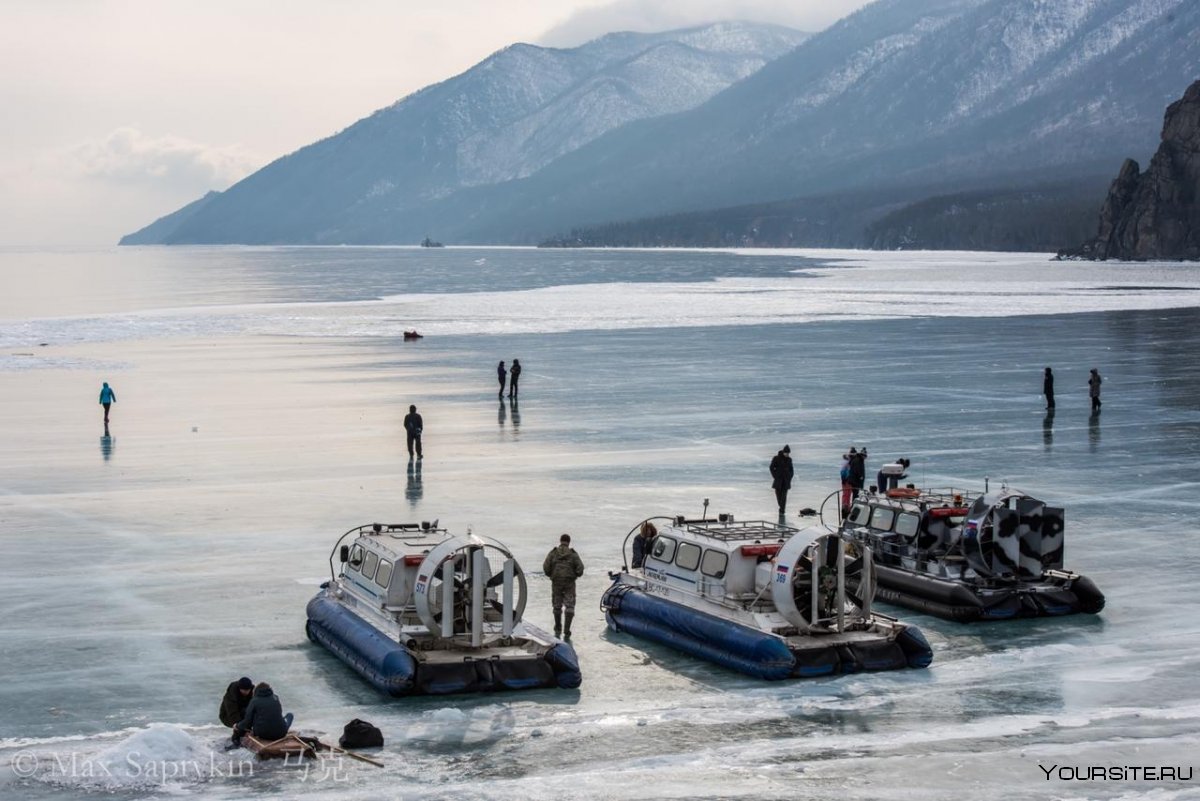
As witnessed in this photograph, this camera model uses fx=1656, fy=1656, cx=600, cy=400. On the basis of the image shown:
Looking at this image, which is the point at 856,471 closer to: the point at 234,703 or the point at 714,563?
the point at 714,563

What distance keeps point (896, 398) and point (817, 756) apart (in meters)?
35.8

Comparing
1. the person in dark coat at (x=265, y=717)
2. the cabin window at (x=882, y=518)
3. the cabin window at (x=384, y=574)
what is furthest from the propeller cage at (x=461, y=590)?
the cabin window at (x=882, y=518)

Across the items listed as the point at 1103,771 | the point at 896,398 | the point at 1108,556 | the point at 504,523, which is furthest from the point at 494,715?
the point at 896,398

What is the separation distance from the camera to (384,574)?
2417 cm

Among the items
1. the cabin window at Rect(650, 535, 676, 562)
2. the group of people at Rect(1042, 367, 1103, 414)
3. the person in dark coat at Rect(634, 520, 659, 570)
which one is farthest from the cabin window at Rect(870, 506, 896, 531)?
the group of people at Rect(1042, 367, 1103, 414)

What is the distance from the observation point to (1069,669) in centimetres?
2375

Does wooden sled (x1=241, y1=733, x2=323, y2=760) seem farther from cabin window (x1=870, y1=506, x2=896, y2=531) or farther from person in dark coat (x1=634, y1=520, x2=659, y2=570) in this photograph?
cabin window (x1=870, y1=506, x2=896, y2=531)

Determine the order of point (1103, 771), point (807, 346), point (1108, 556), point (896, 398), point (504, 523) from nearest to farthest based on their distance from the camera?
point (1103, 771) < point (1108, 556) < point (504, 523) < point (896, 398) < point (807, 346)

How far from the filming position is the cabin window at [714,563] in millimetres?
24734

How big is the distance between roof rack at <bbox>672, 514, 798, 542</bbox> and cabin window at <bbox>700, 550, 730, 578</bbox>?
0.95 ft

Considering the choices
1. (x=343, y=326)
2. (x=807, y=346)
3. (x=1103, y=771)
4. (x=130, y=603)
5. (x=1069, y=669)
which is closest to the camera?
(x=1103, y=771)

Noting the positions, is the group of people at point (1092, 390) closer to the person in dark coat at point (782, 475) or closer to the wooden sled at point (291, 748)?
the person in dark coat at point (782, 475)

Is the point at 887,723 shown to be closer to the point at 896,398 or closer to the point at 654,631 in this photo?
the point at 654,631

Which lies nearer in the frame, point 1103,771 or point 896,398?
point 1103,771
